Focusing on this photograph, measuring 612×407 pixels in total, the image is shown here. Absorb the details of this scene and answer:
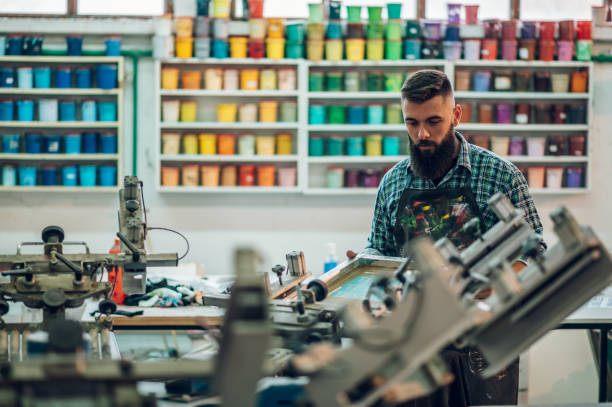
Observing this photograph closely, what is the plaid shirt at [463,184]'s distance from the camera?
8.27 feet

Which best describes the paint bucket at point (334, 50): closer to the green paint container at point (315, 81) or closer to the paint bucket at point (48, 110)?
the green paint container at point (315, 81)

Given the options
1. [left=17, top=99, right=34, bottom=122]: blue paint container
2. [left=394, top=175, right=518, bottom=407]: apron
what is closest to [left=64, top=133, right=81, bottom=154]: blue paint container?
[left=17, top=99, right=34, bottom=122]: blue paint container

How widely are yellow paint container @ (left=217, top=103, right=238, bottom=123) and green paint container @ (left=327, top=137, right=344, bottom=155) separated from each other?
675mm

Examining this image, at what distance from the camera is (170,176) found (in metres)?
4.86

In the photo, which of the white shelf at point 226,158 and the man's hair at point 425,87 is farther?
the white shelf at point 226,158

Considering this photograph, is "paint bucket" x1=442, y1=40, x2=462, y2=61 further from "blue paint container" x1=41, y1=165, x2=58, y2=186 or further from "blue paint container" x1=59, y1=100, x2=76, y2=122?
"blue paint container" x1=41, y1=165, x2=58, y2=186

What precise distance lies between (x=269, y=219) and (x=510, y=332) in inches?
155

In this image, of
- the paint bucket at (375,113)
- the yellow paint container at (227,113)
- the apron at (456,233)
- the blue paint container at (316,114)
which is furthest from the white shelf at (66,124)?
the apron at (456,233)

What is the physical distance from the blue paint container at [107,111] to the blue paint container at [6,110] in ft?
1.91

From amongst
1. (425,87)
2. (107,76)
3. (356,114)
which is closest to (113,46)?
(107,76)

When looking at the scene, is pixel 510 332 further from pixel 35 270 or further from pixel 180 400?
pixel 35 270

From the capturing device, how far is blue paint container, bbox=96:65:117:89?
15.7ft

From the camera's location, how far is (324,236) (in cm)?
521

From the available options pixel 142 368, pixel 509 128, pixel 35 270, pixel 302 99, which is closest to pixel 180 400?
pixel 142 368
